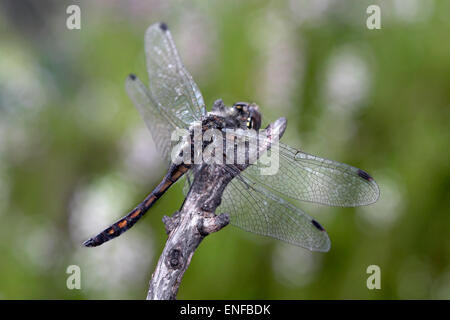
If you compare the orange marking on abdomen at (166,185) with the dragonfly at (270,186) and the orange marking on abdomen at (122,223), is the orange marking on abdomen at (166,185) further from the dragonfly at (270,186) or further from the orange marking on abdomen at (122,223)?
the orange marking on abdomen at (122,223)

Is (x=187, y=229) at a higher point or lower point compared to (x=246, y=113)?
lower

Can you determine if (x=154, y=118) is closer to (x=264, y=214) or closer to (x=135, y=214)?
(x=135, y=214)

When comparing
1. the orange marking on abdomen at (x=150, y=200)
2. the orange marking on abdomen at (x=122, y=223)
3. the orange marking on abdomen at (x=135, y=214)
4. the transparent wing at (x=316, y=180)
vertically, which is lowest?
the orange marking on abdomen at (x=122, y=223)

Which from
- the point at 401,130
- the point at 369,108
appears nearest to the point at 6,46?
the point at 369,108

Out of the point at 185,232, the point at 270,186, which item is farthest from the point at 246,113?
the point at 185,232

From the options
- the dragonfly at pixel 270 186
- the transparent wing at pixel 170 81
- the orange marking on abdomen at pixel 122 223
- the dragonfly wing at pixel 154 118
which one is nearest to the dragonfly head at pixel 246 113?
the dragonfly at pixel 270 186

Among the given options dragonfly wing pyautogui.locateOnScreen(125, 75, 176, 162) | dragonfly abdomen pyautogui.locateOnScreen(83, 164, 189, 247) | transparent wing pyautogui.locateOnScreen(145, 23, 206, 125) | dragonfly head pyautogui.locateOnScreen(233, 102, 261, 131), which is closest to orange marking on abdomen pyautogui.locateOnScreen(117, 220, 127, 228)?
dragonfly abdomen pyautogui.locateOnScreen(83, 164, 189, 247)

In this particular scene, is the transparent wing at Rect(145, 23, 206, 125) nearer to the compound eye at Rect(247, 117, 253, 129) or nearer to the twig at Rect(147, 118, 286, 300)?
the compound eye at Rect(247, 117, 253, 129)
